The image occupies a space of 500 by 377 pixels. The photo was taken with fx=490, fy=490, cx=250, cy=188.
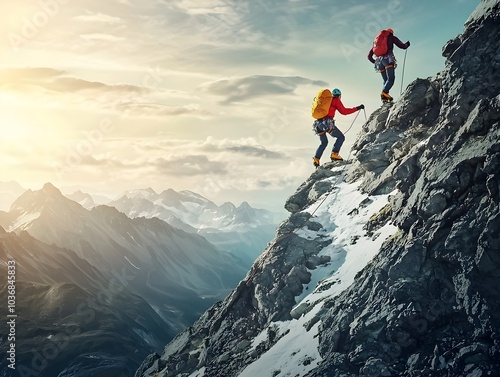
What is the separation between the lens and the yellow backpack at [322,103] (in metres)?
38.7

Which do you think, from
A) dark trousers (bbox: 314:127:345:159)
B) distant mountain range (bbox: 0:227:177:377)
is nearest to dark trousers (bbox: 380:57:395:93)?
dark trousers (bbox: 314:127:345:159)

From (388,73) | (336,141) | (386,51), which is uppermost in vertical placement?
(386,51)

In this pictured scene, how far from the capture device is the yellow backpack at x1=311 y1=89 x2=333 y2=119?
1522 inches

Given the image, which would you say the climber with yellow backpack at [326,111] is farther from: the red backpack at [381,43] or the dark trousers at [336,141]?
the red backpack at [381,43]

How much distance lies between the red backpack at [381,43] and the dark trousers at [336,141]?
22.1 ft

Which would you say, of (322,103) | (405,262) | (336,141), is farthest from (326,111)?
(405,262)

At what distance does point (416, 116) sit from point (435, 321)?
62.9 feet

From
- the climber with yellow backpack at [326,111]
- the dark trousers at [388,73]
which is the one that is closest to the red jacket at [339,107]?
the climber with yellow backpack at [326,111]

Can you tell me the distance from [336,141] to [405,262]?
17341 mm

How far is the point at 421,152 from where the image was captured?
31.1m

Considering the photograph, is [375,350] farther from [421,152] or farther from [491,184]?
[421,152]

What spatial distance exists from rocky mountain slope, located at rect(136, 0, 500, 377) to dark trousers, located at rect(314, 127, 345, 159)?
2.38 metres

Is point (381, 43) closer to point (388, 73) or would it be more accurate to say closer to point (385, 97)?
point (388, 73)

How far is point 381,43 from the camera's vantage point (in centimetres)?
3812
